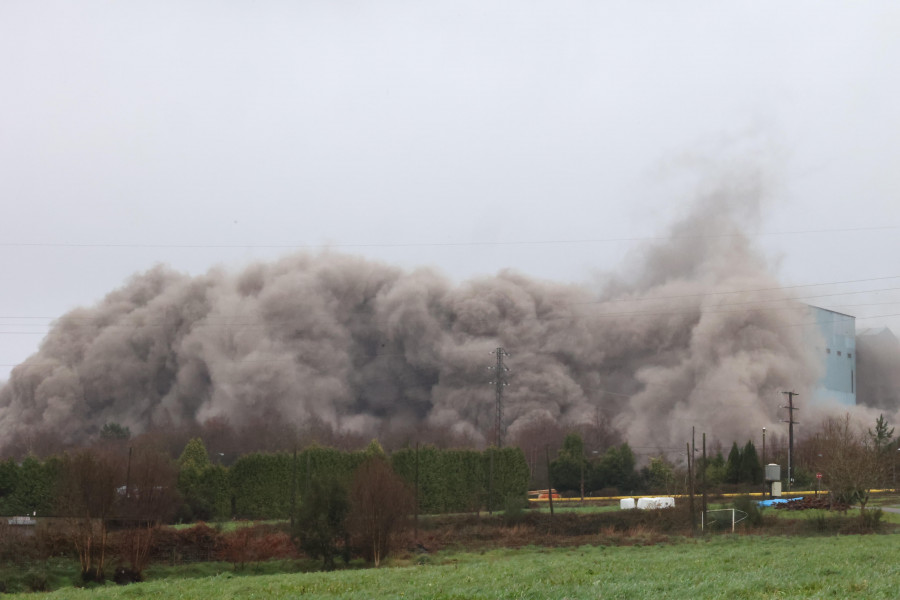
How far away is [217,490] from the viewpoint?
117ft

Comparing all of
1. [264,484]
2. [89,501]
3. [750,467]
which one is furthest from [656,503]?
[89,501]

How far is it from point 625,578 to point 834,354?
2347 inches

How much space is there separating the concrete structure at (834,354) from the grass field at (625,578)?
153 ft

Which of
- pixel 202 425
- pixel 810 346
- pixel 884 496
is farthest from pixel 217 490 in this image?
Answer: pixel 810 346

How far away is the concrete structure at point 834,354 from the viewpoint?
6766cm

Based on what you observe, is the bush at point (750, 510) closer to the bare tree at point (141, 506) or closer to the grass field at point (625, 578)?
the grass field at point (625, 578)

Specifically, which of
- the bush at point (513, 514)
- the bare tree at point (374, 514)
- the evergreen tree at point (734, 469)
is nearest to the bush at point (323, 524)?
the bare tree at point (374, 514)

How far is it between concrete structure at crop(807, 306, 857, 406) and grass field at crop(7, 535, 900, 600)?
4669cm

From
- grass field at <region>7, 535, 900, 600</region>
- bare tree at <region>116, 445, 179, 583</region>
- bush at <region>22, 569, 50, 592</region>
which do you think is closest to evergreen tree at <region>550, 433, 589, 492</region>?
bare tree at <region>116, 445, 179, 583</region>

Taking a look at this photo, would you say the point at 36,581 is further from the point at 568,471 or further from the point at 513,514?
the point at 568,471

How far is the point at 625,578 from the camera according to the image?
15070mm

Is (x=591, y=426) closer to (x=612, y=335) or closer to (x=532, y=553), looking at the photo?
(x=612, y=335)

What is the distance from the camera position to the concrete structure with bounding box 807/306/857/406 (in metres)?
67.7

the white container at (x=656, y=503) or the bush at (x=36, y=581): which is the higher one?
the white container at (x=656, y=503)
